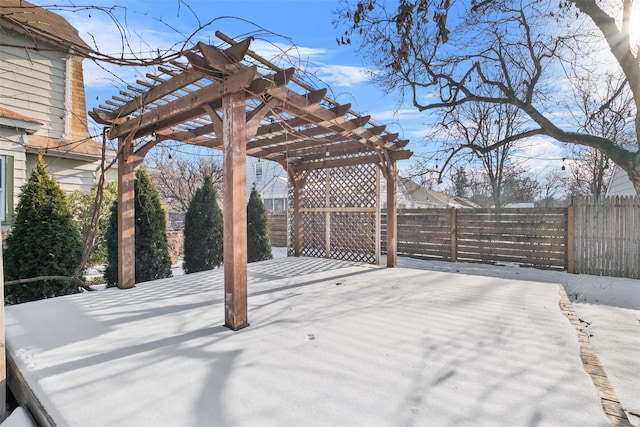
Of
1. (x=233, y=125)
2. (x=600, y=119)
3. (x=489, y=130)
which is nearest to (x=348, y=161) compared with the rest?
(x=233, y=125)

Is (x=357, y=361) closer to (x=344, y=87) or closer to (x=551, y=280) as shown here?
(x=344, y=87)

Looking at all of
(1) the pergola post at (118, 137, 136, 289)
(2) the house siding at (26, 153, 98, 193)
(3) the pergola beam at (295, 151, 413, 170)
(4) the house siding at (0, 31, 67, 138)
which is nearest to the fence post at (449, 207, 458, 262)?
(3) the pergola beam at (295, 151, 413, 170)

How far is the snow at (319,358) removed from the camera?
60.5 inches

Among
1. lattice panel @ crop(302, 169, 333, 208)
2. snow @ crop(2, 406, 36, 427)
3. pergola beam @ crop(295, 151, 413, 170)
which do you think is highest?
→ pergola beam @ crop(295, 151, 413, 170)

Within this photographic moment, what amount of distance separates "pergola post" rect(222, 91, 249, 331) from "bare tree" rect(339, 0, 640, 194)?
1.48 m

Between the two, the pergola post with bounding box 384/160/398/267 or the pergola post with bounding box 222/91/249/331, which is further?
the pergola post with bounding box 384/160/398/267

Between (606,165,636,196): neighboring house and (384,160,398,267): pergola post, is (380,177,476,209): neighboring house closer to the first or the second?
(606,165,636,196): neighboring house

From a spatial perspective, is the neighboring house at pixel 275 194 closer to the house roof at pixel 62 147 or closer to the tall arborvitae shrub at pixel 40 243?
the house roof at pixel 62 147

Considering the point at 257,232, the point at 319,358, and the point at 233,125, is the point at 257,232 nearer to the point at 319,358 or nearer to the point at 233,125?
the point at 233,125

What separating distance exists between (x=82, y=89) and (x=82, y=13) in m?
6.28

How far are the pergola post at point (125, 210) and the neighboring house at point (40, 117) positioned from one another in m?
1.84

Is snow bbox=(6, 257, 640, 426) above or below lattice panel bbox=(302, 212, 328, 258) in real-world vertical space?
below

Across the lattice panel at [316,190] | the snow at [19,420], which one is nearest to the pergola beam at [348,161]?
the lattice panel at [316,190]

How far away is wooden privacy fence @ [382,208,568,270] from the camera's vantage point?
629cm
